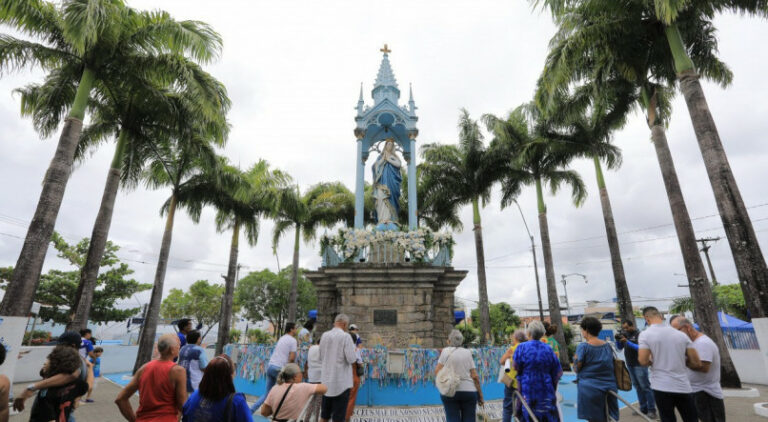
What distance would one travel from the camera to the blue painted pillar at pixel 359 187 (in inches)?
522

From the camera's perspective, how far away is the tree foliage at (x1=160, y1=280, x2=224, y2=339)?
38.8 meters

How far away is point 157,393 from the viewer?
10.9 feet

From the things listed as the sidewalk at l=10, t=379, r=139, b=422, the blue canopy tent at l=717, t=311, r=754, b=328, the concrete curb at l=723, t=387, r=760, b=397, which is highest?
the blue canopy tent at l=717, t=311, r=754, b=328

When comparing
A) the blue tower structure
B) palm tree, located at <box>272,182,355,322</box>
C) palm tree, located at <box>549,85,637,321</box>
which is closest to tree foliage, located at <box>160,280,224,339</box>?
palm tree, located at <box>272,182,355,322</box>

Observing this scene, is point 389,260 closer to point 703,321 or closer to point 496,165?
point 703,321

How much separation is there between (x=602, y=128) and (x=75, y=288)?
30868 mm

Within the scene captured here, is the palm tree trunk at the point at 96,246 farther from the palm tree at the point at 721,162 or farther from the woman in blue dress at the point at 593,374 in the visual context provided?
the palm tree at the point at 721,162

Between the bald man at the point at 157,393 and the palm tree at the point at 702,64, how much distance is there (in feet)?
33.5

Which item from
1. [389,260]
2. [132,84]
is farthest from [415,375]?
[132,84]

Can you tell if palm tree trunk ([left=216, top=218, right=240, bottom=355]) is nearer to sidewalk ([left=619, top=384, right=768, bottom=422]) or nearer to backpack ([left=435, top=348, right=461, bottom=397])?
backpack ([left=435, top=348, right=461, bottom=397])

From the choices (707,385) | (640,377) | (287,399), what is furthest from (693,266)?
(287,399)

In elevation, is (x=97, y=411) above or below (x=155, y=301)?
below

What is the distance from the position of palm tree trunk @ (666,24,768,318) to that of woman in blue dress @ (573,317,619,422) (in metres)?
5.91

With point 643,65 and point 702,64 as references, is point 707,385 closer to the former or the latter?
point 643,65
